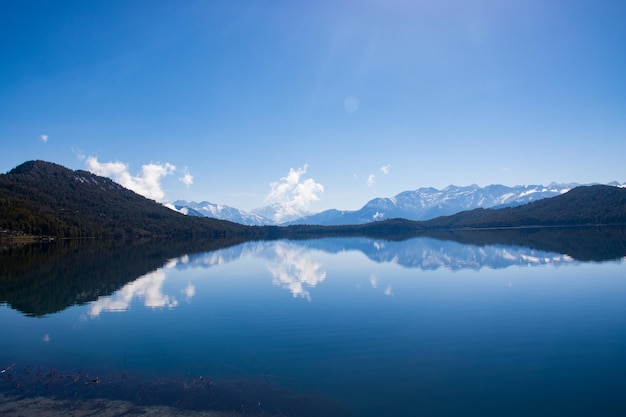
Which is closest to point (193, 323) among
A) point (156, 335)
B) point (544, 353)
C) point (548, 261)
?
point (156, 335)

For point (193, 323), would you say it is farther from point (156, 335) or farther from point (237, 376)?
point (237, 376)

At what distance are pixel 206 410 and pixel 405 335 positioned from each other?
14.2 metres

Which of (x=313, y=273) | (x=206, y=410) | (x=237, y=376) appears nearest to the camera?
(x=206, y=410)

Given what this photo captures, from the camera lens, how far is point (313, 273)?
202ft

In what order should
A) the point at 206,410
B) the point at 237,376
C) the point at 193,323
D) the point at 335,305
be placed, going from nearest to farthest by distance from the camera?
the point at 206,410
the point at 237,376
the point at 193,323
the point at 335,305

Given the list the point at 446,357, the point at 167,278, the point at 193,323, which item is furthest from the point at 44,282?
the point at 446,357

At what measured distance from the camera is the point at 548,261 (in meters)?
64.5

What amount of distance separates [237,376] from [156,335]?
10.5 m

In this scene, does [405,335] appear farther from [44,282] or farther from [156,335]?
[44,282]

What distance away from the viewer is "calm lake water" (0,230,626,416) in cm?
1620

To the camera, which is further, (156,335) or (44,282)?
(44,282)

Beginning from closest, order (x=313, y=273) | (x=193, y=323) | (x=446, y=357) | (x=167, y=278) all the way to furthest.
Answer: (x=446, y=357) → (x=193, y=323) → (x=167, y=278) → (x=313, y=273)

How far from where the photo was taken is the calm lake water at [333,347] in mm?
16203

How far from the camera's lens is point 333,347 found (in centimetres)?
2302
